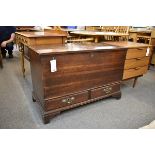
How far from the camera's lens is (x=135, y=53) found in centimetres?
183

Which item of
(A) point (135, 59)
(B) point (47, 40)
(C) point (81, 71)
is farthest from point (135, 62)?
(B) point (47, 40)

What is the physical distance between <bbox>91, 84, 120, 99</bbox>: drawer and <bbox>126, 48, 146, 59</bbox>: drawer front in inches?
14.0

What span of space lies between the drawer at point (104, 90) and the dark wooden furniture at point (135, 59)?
6.9 inches

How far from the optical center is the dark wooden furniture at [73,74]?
1.32m

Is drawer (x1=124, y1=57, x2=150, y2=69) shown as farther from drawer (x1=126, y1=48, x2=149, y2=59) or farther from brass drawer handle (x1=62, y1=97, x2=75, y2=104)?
brass drawer handle (x1=62, y1=97, x2=75, y2=104)

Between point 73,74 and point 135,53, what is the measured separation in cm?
83

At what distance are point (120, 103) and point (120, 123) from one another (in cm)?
38

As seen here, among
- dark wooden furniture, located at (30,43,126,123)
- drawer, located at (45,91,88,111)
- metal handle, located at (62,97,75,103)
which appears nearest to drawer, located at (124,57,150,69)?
dark wooden furniture, located at (30,43,126,123)

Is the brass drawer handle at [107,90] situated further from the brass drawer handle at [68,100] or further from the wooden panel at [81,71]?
the brass drawer handle at [68,100]

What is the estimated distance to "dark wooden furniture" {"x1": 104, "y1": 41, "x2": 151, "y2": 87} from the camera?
5.88 ft

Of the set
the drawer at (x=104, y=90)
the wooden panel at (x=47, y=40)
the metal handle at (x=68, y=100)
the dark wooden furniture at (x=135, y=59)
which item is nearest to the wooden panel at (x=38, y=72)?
the metal handle at (x=68, y=100)
